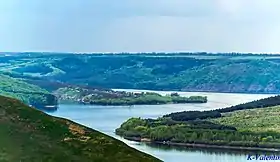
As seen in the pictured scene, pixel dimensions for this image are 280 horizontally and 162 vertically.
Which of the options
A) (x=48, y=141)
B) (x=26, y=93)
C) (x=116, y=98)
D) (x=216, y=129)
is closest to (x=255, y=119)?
(x=216, y=129)

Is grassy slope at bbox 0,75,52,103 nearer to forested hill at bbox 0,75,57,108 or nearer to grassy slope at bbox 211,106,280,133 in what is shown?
forested hill at bbox 0,75,57,108

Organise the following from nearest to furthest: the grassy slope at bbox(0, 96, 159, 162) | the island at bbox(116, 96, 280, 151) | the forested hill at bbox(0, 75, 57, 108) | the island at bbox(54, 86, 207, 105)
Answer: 1. the grassy slope at bbox(0, 96, 159, 162)
2. the island at bbox(116, 96, 280, 151)
3. the forested hill at bbox(0, 75, 57, 108)
4. the island at bbox(54, 86, 207, 105)

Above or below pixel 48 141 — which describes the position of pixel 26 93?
below

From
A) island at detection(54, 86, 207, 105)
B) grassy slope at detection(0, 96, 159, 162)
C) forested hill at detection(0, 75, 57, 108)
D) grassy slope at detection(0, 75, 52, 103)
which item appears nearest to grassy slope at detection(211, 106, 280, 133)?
grassy slope at detection(0, 96, 159, 162)

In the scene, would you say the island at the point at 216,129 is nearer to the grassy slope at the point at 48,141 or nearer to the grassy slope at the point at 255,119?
the grassy slope at the point at 255,119

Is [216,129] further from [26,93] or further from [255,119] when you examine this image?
[26,93]

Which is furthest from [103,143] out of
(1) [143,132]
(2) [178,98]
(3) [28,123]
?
A: (2) [178,98]
